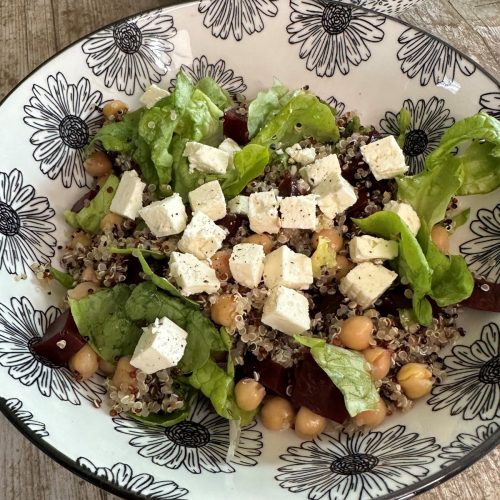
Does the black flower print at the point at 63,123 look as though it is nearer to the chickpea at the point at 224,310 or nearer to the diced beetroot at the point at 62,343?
the diced beetroot at the point at 62,343

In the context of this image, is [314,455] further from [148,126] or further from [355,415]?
[148,126]

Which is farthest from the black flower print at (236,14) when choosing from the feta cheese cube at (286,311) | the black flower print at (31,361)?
the black flower print at (31,361)

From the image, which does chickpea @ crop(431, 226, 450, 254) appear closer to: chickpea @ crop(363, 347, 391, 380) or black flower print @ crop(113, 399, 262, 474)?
chickpea @ crop(363, 347, 391, 380)

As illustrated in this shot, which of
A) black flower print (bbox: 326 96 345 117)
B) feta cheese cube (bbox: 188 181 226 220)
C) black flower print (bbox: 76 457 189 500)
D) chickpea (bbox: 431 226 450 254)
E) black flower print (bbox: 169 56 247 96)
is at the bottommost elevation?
black flower print (bbox: 76 457 189 500)

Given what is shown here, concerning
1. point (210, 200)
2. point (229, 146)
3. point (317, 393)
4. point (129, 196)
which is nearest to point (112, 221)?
point (129, 196)

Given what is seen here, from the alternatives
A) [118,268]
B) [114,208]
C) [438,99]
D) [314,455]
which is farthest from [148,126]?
[314,455]

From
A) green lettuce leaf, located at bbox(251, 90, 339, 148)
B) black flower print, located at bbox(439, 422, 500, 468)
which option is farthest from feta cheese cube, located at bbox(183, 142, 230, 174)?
black flower print, located at bbox(439, 422, 500, 468)
